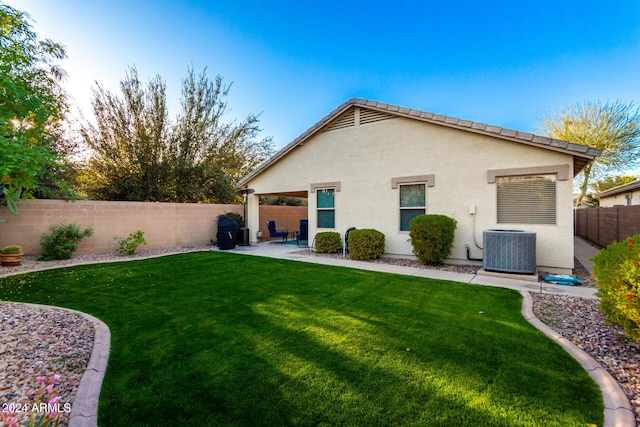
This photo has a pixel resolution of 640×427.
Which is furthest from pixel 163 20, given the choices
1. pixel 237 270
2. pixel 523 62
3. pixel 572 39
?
pixel 572 39

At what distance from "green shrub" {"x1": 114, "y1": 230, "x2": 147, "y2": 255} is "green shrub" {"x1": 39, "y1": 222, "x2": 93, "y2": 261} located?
117 cm

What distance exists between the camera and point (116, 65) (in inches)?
548

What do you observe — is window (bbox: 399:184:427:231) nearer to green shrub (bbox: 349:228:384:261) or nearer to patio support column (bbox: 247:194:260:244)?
green shrub (bbox: 349:228:384:261)

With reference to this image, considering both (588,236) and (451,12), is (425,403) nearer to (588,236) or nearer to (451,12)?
(451,12)

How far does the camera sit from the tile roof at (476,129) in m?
6.74

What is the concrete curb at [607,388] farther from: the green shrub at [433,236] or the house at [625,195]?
the house at [625,195]

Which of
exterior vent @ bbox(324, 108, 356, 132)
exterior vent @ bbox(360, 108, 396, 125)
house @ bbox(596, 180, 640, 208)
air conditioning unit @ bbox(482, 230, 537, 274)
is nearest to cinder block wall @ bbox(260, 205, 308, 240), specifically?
exterior vent @ bbox(324, 108, 356, 132)

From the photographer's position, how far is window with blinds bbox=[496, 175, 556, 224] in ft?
23.7

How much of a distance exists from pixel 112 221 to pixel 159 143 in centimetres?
660

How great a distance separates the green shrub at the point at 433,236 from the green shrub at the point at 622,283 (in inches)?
160

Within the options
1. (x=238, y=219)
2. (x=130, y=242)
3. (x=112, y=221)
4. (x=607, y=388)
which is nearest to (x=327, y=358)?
(x=607, y=388)

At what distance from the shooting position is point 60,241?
865 cm

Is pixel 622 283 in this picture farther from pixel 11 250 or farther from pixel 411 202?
pixel 11 250

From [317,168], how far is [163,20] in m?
7.73
